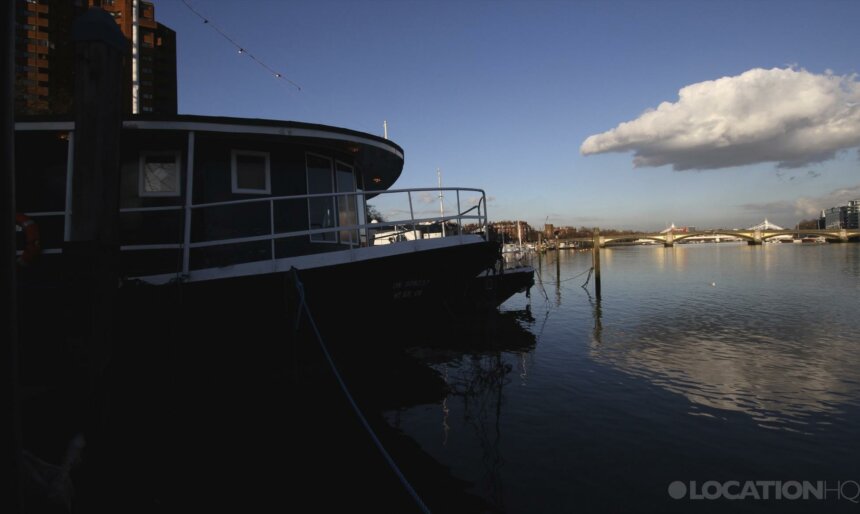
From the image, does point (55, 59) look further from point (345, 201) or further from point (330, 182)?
point (330, 182)

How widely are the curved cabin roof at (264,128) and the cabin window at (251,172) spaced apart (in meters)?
0.78

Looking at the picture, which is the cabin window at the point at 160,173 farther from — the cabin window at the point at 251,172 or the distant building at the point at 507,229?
the distant building at the point at 507,229

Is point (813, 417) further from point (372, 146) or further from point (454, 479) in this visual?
point (372, 146)

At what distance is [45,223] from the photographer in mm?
8086

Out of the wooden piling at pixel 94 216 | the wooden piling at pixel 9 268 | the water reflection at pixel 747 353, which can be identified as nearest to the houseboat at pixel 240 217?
the wooden piling at pixel 94 216

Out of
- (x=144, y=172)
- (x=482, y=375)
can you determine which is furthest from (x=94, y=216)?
(x=482, y=375)

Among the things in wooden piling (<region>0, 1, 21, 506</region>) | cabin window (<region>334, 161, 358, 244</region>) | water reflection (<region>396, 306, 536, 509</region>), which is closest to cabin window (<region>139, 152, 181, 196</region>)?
cabin window (<region>334, 161, 358, 244</region>)

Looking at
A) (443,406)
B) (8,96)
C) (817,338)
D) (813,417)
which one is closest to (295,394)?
(443,406)

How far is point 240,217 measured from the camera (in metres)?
8.34

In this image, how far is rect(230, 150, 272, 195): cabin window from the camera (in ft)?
27.6

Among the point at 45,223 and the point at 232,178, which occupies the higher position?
the point at 232,178

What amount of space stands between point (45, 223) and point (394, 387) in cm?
780

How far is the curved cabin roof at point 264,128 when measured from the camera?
23.7 feet

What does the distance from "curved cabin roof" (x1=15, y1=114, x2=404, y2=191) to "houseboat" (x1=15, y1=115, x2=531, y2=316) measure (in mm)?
19
